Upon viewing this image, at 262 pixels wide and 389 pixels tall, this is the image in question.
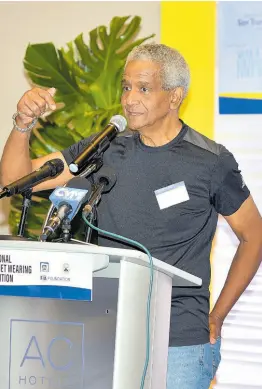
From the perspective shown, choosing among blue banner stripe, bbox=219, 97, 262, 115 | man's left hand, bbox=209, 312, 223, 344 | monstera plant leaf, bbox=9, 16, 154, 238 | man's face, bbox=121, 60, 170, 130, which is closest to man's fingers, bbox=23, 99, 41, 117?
man's face, bbox=121, 60, 170, 130

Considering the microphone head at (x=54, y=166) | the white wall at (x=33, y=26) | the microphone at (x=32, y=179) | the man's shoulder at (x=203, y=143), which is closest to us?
the microphone at (x=32, y=179)

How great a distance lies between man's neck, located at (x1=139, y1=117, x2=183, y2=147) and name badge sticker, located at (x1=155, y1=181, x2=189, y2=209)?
22 centimetres

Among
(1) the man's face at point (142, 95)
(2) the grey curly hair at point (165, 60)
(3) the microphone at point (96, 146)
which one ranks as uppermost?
(2) the grey curly hair at point (165, 60)

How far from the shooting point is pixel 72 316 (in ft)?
6.25

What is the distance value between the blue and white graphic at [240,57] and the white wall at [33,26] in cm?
66

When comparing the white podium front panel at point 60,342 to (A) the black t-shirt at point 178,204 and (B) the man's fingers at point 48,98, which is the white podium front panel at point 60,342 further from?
(A) the black t-shirt at point 178,204

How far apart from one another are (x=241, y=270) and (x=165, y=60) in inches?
33.7

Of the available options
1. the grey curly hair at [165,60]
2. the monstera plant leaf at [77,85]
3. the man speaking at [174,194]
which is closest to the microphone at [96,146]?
Result: the man speaking at [174,194]

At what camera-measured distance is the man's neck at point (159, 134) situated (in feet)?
9.30

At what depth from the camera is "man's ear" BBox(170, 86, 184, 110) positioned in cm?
290

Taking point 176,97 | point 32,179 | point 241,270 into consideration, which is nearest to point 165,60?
point 176,97

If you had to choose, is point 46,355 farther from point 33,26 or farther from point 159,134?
point 33,26

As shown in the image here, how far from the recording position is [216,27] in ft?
13.5

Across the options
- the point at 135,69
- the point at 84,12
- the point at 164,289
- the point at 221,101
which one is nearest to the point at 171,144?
the point at 135,69
